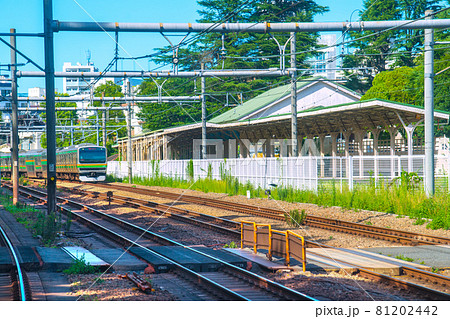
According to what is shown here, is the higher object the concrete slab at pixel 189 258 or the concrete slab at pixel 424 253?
the concrete slab at pixel 189 258

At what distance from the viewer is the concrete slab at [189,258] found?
11.3m

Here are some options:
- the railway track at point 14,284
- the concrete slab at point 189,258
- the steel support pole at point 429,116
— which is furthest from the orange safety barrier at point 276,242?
the steel support pole at point 429,116

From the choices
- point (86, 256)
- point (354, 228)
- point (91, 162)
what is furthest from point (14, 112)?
point (91, 162)

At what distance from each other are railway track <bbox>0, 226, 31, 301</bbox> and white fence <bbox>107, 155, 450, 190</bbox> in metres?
14.8

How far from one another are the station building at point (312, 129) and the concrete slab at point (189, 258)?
16628 millimetres

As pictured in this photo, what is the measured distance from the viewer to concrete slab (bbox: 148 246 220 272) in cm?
1126

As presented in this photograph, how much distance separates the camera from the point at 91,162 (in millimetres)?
47969

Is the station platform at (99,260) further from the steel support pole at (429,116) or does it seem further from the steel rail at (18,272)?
the steel support pole at (429,116)

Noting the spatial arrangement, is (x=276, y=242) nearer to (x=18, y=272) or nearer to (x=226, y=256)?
(x=226, y=256)

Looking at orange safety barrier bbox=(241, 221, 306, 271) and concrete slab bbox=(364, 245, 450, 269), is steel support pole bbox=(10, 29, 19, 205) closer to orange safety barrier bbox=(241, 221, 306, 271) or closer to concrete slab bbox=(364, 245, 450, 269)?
orange safety barrier bbox=(241, 221, 306, 271)

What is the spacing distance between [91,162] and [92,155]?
63 centimetres

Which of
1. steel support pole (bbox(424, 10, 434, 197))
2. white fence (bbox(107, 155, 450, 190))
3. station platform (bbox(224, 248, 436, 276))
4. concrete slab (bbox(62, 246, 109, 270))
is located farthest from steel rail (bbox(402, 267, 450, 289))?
white fence (bbox(107, 155, 450, 190))

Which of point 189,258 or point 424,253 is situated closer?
point 189,258
